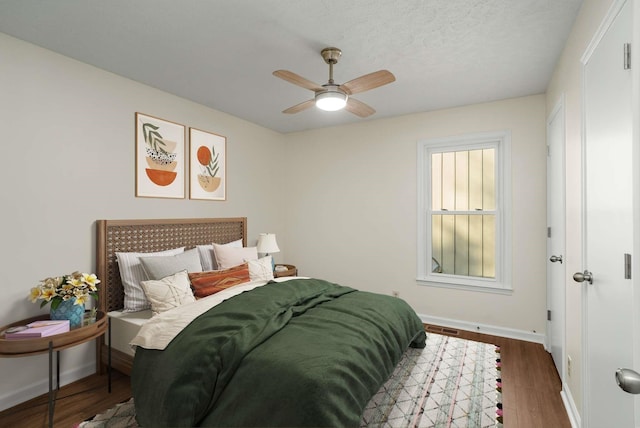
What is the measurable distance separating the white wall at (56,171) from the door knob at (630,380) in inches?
129

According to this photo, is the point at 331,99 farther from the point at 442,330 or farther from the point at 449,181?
the point at 442,330

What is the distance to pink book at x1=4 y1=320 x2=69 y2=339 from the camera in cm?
200

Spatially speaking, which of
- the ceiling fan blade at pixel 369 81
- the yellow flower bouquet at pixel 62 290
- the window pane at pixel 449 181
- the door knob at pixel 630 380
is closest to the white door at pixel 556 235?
the window pane at pixel 449 181

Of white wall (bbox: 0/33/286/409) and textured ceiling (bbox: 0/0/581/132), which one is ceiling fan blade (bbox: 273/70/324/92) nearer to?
textured ceiling (bbox: 0/0/581/132)

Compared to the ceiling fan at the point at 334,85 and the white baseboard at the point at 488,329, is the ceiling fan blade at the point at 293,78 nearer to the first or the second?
the ceiling fan at the point at 334,85

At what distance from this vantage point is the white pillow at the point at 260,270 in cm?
322

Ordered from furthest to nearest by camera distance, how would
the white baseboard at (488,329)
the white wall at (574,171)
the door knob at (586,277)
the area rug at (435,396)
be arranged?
the white baseboard at (488,329) < the area rug at (435,396) < the white wall at (574,171) < the door knob at (586,277)

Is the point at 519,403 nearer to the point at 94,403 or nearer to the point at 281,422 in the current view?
the point at 281,422

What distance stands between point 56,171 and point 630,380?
3358 millimetres

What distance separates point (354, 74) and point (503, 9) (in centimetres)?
119

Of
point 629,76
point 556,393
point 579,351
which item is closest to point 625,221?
point 629,76

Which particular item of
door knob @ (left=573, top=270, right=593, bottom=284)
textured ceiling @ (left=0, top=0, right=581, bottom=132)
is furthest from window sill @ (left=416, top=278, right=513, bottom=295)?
textured ceiling @ (left=0, top=0, right=581, bottom=132)

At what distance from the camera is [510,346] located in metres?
3.26

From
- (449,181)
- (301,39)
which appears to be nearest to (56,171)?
(301,39)
